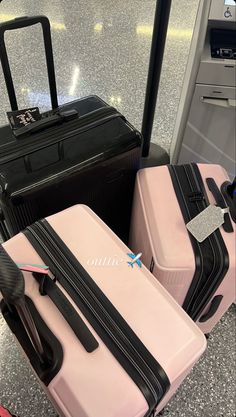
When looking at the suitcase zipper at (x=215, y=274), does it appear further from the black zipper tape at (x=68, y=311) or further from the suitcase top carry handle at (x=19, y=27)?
the suitcase top carry handle at (x=19, y=27)

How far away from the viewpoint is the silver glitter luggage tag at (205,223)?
3.18 ft

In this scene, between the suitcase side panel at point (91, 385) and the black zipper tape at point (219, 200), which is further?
the black zipper tape at point (219, 200)

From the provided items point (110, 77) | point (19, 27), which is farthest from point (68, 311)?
point (110, 77)

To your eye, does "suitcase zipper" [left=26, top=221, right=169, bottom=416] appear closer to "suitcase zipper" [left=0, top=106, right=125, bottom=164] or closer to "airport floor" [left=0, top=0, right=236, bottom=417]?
"suitcase zipper" [left=0, top=106, right=125, bottom=164]

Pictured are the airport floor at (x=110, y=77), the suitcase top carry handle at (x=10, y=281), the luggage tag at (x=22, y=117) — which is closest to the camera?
the suitcase top carry handle at (x=10, y=281)

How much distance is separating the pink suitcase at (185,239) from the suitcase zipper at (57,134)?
23 centimetres

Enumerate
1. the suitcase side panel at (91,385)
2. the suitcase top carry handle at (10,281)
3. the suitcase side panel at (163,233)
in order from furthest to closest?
the suitcase side panel at (163,233) → the suitcase side panel at (91,385) → the suitcase top carry handle at (10,281)

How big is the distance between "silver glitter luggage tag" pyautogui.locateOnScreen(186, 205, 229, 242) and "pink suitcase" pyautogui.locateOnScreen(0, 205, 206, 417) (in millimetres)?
222

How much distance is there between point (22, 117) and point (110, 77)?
4.93 ft

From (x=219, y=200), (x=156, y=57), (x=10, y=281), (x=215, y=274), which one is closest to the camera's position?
(x=10, y=281)

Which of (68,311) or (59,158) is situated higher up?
(59,158)

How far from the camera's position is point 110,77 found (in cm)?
245

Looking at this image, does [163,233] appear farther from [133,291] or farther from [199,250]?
[133,291]

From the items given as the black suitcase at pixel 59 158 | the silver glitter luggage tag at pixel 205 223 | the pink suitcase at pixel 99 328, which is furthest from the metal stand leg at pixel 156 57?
the pink suitcase at pixel 99 328
